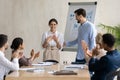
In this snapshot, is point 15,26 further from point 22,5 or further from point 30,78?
point 30,78

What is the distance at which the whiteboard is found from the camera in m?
6.88

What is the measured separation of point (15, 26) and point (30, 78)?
4.56 m

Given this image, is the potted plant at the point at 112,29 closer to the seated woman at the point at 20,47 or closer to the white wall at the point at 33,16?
the white wall at the point at 33,16

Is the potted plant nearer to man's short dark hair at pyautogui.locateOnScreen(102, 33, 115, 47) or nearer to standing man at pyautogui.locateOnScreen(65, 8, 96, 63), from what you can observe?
standing man at pyautogui.locateOnScreen(65, 8, 96, 63)

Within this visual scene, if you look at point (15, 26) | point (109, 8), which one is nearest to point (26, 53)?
point (15, 26)

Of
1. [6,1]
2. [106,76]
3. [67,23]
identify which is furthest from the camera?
[6,1]

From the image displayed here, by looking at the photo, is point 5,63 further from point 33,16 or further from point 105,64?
point 33,16

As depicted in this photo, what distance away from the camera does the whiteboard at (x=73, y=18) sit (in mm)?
6879

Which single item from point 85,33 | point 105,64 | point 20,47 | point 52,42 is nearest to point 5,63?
point 20,47

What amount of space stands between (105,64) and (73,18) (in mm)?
3707

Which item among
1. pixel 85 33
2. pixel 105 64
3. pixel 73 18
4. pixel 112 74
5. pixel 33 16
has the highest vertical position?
pixel 33 16

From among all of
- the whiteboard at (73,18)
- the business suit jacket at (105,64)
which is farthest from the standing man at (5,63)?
the whiteboard at (73,18)

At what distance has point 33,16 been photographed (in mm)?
7473

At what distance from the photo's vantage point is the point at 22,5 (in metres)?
7.52
